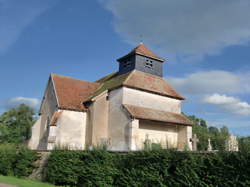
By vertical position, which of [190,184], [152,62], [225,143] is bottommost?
[190,184]

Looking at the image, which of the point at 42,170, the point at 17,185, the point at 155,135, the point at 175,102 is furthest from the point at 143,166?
the point at 175,102

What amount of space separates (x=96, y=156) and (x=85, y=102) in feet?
46.4

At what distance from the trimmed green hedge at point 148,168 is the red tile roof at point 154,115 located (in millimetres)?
8869

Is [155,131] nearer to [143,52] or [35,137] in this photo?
[143,52]

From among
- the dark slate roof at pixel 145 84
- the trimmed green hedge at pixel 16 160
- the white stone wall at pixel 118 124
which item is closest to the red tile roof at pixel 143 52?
the dark slate roof at pixel 145 84

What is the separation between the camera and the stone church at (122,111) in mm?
22719

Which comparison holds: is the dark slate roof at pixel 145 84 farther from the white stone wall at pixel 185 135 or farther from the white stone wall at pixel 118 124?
the white stone wall at pixel 185 135

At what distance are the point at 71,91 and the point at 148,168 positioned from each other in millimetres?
18893

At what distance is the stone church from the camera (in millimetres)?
22719

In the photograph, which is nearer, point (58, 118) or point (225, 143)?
point (225, 143)

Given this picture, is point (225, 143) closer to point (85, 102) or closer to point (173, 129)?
point (173, 129)

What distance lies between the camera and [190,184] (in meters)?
8.63

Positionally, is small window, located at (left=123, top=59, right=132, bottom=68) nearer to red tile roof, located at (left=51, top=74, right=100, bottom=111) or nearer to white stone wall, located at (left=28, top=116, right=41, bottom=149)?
red tile roof, located at (left=51, top=74, right=100, bottom=111)

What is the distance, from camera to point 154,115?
23.3 metres
